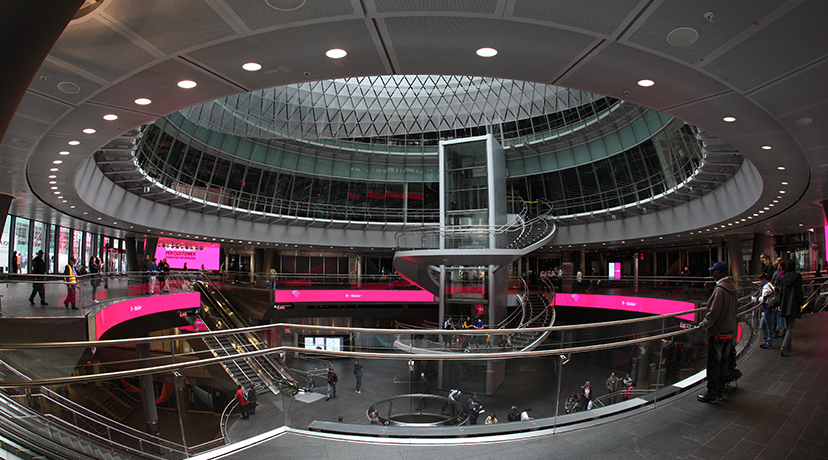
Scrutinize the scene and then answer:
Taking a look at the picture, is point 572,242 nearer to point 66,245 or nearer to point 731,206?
point 731,206

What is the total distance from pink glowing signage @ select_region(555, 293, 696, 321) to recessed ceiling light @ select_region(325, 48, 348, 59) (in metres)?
21.7

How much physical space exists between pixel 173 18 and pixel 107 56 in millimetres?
1534

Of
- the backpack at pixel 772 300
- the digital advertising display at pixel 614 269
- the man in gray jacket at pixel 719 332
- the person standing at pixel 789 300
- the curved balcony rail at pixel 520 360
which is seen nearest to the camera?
the curved balcony rail at pixel 520 360

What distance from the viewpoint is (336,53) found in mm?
5926

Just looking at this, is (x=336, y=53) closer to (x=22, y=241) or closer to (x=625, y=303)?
(x=625, y=303)

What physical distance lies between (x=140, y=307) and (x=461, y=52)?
2017 centimetres

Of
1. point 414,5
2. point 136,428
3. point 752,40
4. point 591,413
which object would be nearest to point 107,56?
point 414,5

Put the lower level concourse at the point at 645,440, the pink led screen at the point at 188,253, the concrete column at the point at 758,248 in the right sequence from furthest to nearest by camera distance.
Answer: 1. the pink led screen at the point at 188,253
2. the concrete column at the point at 758,248
3. the lower level concourse at the point at 645,440

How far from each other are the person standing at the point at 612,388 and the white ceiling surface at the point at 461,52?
401 centimetres

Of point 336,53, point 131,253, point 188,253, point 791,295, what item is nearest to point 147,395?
point 336,53

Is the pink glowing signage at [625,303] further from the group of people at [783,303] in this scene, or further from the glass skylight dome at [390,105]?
the group of people at [783,303]

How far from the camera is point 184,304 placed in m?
24.6

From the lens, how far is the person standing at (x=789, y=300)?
8150mm

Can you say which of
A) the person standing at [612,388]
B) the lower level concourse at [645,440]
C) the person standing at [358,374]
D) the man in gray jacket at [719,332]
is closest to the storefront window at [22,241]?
the lower level concourse at [645,440]
